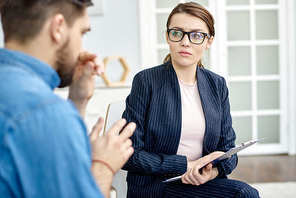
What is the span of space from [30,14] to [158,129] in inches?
37.8

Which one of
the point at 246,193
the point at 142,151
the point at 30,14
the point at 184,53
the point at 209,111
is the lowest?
the point at 246,193

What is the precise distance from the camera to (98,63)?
4.65 feet

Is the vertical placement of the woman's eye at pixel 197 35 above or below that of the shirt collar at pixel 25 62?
above

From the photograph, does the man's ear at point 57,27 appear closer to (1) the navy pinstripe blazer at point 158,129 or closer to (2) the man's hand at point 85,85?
(2) the man's hand at point 85,85

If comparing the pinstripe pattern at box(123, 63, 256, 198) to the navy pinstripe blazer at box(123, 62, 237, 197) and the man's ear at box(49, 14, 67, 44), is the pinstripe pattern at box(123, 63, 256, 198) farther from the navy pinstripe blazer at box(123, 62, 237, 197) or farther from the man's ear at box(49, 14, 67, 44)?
the man's ear at box(49, 14, 67, 44)

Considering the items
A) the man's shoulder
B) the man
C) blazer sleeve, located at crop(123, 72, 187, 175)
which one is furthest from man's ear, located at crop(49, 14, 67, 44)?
blazer sleeve, located at crop(123, 72, 187, 175)

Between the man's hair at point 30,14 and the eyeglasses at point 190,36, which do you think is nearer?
the man's hair at point 30,14

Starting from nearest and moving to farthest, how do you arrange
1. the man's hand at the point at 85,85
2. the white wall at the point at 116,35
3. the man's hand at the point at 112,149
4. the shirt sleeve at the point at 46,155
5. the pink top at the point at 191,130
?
the shirt sleeve at the point at 46,155
the man's hand at the point at 112,149
the man's hand at the point at 85,85
the pink top at the point at 191,130
the white wall at the point at 116,35

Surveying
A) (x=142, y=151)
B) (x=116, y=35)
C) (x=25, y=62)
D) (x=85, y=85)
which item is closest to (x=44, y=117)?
(x=25, y=62)

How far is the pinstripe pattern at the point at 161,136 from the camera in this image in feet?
6.00

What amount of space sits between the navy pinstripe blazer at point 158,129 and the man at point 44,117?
0.74 m

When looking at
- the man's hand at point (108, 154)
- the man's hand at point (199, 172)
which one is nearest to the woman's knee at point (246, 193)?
the man's hand at point (199, 172)

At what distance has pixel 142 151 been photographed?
184 centimetres

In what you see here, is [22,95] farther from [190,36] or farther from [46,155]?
[190,36]
